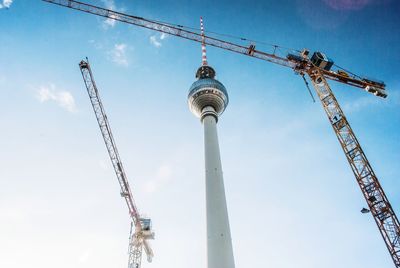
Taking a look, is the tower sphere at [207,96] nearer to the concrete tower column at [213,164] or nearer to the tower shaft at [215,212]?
the concrete tower column at [213,164]

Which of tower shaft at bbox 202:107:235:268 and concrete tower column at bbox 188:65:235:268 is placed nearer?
tower shaft at bbox 202:107:235:268

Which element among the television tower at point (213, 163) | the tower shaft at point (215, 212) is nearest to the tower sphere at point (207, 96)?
the television tower at point (213, 163)

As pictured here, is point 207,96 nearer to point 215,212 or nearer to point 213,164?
point 213,164

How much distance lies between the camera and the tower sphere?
5584cm

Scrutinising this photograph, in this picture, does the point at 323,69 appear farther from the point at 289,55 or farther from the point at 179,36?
the point at 179,36

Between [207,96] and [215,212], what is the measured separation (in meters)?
22.1

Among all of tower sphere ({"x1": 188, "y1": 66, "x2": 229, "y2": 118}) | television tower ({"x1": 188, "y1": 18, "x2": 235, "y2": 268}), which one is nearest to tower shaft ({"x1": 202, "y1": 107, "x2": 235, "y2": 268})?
television tower ({"x1": 188, "y1": 18, "x2": 235, "y2": 268})

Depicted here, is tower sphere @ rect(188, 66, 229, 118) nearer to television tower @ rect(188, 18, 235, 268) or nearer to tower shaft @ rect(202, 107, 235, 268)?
television tower @ rect(188, 18, 235, 268)

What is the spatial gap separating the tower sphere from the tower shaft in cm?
653

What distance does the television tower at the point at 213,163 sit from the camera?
37.1 meters

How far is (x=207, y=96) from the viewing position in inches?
2201

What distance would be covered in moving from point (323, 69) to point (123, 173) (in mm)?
44135

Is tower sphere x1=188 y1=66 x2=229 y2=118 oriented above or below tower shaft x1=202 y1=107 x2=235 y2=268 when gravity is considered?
above

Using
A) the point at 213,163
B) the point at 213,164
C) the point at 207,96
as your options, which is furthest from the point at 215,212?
the point at 207,96
